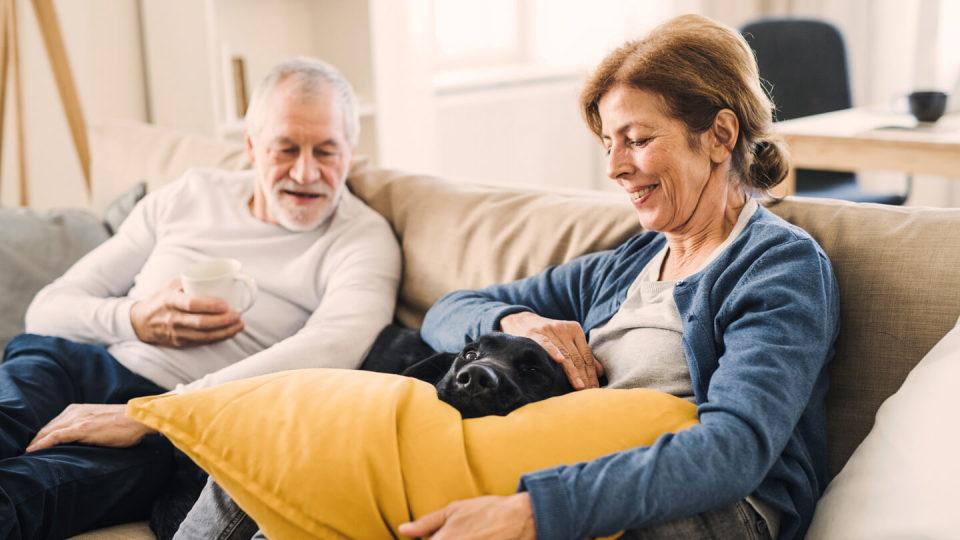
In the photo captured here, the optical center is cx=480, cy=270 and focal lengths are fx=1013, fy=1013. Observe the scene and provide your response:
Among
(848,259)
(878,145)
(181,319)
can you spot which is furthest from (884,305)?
(878,145)

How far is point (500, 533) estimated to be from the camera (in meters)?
1.07

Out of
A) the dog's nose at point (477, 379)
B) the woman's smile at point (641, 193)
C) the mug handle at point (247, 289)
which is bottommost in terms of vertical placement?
the mug handle at point (247, 289)

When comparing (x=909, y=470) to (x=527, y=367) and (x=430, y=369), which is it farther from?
(x=430, y=369)

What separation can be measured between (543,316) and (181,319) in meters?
0.67

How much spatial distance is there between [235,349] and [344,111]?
514 millimetres

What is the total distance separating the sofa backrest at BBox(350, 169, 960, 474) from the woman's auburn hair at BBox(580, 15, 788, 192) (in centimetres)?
19

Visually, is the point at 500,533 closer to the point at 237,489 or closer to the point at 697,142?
the point at 237,489

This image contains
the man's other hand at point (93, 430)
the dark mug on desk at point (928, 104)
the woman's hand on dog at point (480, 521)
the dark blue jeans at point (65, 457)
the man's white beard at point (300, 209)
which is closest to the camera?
the woman's hand on dog at point (480, 521)

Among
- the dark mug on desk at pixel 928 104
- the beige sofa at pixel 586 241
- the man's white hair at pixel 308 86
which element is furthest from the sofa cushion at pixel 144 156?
the dark mug on desk at pixel 928 104

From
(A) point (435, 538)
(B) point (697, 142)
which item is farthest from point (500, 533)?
(B) point (697, 142)

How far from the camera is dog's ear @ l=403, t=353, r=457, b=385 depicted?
1.50 metres

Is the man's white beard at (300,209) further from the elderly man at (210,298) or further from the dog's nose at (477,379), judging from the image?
the dog's nose at (477,379)

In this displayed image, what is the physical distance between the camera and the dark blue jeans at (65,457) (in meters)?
1.48

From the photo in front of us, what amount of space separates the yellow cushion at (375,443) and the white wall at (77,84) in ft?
7.58
